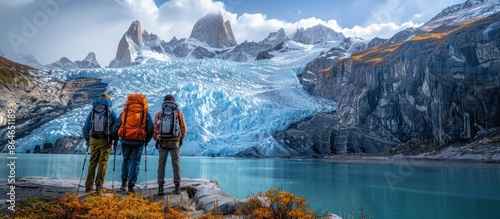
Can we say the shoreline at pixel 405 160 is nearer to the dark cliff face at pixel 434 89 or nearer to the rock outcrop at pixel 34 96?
the dark cliff face at pixel 434 89

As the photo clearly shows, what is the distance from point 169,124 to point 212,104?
209 ft

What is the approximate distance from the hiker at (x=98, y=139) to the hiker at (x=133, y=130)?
0.19 meters

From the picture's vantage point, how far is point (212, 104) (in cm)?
6969

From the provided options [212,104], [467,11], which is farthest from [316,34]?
[212,104]

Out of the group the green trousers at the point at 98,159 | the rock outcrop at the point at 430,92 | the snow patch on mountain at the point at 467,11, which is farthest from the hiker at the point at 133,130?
the snow patch on mountain at the point at 467,11

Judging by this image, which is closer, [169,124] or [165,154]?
[169,124]

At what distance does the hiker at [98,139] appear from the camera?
6234mm

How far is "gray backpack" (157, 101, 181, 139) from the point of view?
6355mm

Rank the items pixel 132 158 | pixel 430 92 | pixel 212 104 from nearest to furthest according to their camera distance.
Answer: pixel 132 158
pixel 430 92
pixel 212 104

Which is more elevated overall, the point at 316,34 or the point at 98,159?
the point at 316,34

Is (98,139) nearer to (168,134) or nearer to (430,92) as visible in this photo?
(168,134)

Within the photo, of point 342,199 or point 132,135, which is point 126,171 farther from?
point 342,199

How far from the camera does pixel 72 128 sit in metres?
61.4

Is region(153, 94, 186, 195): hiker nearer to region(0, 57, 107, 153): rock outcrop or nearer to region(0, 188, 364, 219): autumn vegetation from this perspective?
region(0, 188, 364, 219): autumn vegetation
